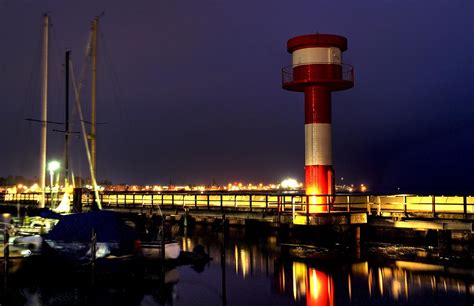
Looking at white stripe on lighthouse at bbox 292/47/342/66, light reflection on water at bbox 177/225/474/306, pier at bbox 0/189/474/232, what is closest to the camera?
light reflection on water at bbox 177/225/474/306

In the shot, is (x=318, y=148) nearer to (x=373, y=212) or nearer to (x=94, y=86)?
(x=373, y=212)

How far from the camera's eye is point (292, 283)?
77.5ft

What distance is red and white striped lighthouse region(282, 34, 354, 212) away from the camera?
31.1m

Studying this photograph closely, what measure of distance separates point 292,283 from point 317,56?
13.4m

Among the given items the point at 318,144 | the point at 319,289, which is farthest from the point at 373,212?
the point at 319,289

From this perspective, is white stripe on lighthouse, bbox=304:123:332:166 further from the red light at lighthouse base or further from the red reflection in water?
the red reflection in water

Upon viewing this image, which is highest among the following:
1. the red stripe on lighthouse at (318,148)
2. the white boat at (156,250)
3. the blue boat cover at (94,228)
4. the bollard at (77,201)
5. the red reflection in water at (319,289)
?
the red stripe on lighthouse at (318,148)

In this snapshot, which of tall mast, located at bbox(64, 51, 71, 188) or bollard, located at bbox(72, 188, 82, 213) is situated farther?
tall mast, located at bbox(64, 51, 71, 188)

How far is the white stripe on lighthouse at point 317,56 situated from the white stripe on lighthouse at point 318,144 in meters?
3.47

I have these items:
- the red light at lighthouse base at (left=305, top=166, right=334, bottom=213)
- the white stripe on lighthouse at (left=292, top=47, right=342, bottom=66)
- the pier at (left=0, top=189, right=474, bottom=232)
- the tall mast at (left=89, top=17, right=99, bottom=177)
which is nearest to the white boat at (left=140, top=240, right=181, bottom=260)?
the pier at (left=0, top=189, right=474, bottom=232)

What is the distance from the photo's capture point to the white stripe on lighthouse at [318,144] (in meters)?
31.1

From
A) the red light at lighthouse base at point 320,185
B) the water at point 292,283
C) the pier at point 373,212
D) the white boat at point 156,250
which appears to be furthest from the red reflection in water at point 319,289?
the white boat at point 156,250

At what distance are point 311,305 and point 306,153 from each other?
1268cm

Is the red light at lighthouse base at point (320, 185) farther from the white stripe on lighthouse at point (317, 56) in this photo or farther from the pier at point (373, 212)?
the white stripe on lighthouse at point (317, 56)
